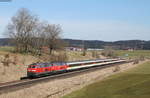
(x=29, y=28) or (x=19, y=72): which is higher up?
(x=29, y=28)

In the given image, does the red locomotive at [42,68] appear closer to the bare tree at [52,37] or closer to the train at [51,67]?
the train at [51,67]

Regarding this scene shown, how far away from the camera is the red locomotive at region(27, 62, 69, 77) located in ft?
133

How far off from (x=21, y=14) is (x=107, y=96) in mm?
55442

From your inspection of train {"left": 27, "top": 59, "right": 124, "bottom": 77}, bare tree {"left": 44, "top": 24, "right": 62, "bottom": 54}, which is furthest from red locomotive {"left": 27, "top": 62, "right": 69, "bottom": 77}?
bare tree {"left": 44, "top": 24, "right": 62, "bottom": 54}

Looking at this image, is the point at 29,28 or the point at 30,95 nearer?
the point at 30,95

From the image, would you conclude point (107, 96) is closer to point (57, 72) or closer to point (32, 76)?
point (32, 76)

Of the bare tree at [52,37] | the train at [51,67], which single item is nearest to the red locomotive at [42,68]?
the train at [51,67]

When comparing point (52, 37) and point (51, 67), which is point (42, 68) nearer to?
point (51, 67)

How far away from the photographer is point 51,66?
46656 millimetres

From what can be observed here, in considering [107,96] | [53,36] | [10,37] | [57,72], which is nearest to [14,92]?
[107,96]

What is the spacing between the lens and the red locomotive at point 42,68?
4064cm

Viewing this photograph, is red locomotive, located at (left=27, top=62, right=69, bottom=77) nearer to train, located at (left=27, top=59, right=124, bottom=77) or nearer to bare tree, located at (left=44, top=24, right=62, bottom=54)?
train, located at (left=27, top=59, right=124, bottom=77)

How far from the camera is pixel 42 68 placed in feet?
140

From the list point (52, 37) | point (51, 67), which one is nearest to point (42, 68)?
point (51, 67)
